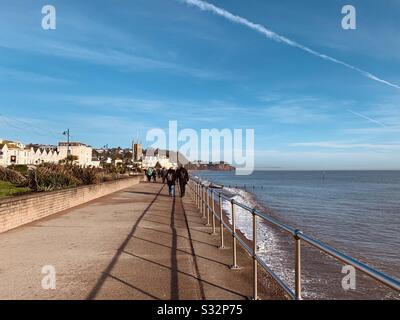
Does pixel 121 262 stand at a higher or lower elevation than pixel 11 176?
lower

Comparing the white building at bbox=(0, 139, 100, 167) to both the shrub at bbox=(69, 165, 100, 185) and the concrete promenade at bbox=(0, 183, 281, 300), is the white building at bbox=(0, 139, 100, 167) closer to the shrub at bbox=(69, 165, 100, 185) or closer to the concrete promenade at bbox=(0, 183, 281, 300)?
the shrub at bbox=(69, 165, 100, 185)

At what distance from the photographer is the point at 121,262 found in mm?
5617

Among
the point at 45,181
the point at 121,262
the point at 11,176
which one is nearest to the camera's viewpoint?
the point at 121,262

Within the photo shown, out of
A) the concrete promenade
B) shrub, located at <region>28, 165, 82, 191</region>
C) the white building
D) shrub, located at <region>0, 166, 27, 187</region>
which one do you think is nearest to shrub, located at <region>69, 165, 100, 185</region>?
shrub, located at <region>0, 166, 27, 187</region>

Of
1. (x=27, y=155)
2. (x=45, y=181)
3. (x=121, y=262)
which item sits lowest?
(x=121, y=262)

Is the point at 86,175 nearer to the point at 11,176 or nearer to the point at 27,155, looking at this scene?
the point at 11,176

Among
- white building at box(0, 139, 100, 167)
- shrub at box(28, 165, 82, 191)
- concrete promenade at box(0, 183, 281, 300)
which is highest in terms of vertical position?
Result: white building at box(0, 139, 100, 167)

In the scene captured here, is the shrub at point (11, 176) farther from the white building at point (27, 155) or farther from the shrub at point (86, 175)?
the white building at point (27, 155)

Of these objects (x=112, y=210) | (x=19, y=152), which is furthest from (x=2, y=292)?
(x=19, y=152)

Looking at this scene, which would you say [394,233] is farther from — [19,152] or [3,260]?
[19,152]

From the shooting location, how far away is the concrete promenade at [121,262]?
14.3ft

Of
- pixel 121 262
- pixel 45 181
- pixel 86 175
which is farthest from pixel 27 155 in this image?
pixel 121 262

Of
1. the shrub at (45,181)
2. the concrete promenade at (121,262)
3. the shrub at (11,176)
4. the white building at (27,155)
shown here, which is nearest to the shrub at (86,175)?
the shrub at (11,176)

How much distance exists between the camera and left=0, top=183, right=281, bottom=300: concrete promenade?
4363mm
